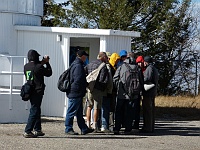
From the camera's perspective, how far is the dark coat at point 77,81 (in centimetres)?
1388

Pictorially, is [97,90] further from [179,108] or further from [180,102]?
[180,102]

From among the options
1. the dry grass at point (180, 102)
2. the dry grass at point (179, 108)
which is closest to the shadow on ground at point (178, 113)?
the dry grass at point (179, 108)

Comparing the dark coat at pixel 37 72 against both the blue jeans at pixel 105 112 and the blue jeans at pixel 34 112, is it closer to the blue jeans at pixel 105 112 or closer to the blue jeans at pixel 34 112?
the blue jeans at pixel 34 112

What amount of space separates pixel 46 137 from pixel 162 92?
59.7 ft

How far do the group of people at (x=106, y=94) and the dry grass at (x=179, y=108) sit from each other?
17.3 ft

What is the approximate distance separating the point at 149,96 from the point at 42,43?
434 centimetres

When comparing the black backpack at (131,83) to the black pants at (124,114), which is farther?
the black pants at (124,114)

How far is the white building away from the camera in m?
17.8

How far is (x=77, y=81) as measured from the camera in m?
13.9

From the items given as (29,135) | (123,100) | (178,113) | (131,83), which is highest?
(131,83)

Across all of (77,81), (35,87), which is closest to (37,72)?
(35,87)

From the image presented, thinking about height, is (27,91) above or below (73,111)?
above

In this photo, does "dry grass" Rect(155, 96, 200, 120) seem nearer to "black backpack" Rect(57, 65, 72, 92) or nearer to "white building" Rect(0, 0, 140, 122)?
"white building" Rect(0, 0, 140, 122)

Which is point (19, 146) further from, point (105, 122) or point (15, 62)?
point (15, 62)
